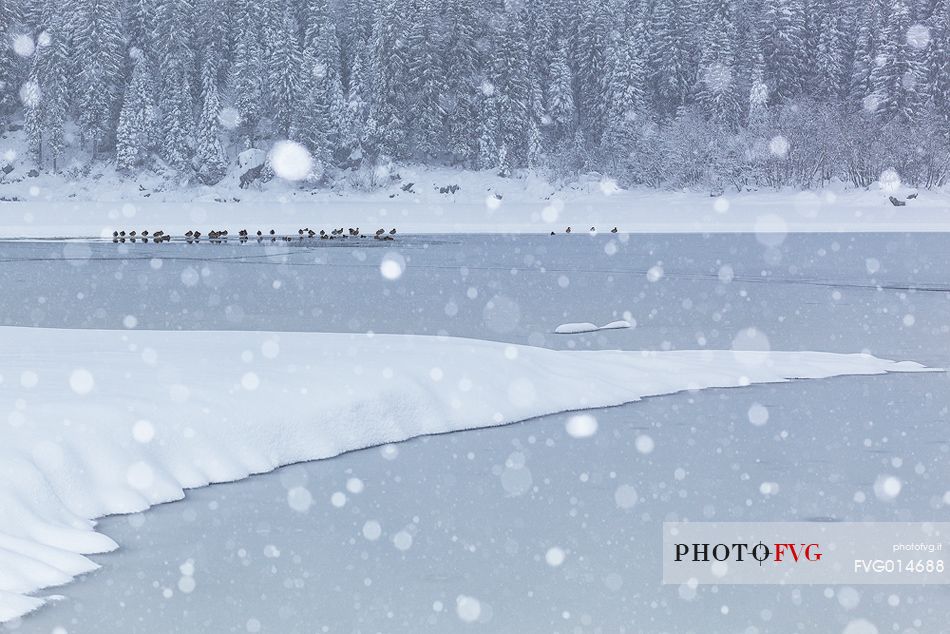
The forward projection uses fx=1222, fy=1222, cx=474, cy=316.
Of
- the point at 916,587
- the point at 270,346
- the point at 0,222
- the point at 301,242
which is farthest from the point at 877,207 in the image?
the point at 916,587

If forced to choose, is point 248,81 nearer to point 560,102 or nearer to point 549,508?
point 560,102

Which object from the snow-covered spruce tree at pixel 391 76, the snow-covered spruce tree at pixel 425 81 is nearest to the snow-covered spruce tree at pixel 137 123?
the snow-covered spruce tree at pixel 391 76

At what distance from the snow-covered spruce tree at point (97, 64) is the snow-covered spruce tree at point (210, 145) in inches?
352

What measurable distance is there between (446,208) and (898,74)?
41.0m

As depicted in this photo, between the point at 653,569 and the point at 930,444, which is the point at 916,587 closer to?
the point at 653,569

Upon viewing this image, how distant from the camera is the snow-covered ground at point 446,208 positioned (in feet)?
209

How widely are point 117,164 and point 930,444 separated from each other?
85.2 metres

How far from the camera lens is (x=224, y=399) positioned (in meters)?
11.3

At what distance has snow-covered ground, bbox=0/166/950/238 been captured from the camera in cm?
6384

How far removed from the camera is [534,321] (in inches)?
878

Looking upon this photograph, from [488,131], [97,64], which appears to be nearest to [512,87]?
[488,131]

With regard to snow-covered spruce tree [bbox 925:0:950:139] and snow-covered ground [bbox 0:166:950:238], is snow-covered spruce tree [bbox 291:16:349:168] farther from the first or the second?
snow-covered spruce tree [bbox 925:0:950:139]

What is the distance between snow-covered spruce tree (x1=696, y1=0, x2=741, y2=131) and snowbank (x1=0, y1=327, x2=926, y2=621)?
81295mm

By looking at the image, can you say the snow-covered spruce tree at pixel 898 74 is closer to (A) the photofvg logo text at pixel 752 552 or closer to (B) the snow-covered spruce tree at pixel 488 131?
(B) the snow-covered spruce tree at pixel 488 131
